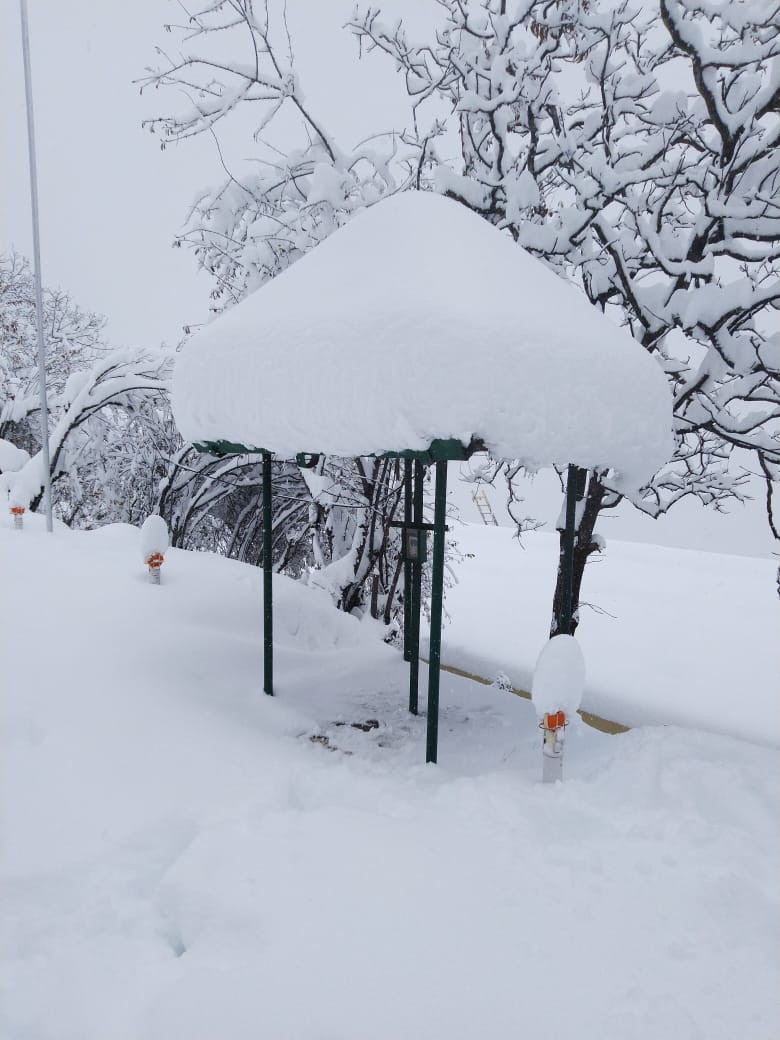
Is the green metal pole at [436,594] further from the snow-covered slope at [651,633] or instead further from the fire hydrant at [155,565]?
the fire hydrant at [155,565]

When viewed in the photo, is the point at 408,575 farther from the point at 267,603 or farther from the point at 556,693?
the point at 556,693

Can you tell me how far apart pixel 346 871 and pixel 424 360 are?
2.31 m

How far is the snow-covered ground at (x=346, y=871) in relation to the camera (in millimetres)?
2115

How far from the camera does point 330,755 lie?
432 cm

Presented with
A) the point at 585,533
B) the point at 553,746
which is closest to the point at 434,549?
the point at 553,746

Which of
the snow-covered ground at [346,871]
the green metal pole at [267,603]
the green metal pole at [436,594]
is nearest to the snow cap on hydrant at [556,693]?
the snow-covered ground at [346,871]

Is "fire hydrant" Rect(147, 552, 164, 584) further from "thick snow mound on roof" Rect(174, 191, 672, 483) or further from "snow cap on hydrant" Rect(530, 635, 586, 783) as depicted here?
"snow cap on hydrant" Rect(530, 635, 586, 783)

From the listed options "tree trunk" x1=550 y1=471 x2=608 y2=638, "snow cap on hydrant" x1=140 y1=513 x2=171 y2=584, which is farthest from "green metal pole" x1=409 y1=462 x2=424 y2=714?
"snow cap on hydrant" x1=140 y1=513 x2=171 y2=584

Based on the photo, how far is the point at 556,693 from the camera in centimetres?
357

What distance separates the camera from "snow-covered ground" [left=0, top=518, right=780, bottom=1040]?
6.94ft

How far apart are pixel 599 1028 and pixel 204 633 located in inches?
171

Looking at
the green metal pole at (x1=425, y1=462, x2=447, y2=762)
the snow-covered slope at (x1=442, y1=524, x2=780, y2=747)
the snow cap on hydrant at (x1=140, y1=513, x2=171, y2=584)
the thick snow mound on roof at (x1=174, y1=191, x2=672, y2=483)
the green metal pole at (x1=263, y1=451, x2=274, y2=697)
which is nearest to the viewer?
the thick snow mound on roof at (x1=174, y1=191, x2=672, y2=483)

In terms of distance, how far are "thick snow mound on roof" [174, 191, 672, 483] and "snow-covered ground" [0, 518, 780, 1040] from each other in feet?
6.02

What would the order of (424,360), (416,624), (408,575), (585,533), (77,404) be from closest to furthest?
(424,360)
(416,624)
(408,575)
(585,533)
(77,404)
